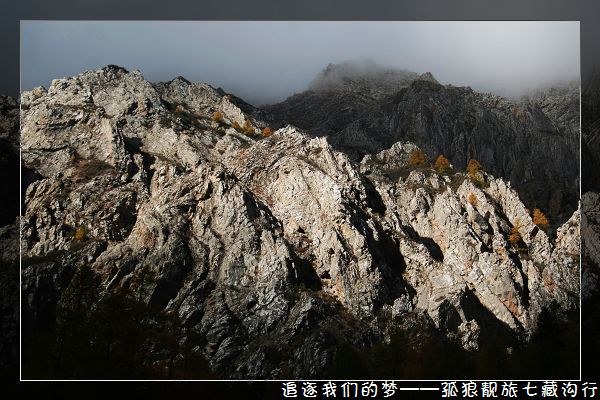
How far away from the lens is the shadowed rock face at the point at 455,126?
27.3 metres

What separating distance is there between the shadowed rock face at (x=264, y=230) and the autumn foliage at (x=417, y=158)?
329 millimetres

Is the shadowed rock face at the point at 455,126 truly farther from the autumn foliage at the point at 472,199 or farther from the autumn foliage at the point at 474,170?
the autumn foliage at the point at 472,199

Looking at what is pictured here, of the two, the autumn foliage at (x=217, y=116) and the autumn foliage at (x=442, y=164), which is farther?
the autumn foliage at (x=217, y=116)

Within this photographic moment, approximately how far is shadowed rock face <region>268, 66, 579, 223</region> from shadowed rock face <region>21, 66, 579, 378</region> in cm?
26

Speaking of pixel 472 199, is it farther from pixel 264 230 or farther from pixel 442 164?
pixel 264 230

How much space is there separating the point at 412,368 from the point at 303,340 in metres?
4.01

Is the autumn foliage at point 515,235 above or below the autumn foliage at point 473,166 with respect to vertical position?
below

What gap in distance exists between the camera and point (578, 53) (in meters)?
22.0

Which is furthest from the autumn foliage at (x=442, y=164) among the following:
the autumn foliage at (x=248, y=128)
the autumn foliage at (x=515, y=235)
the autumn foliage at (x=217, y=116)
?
the autumn foliage at (x=217, y=116)

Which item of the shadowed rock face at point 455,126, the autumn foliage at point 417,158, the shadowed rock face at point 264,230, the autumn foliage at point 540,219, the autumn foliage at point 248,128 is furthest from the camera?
the autumn foliage at point 248,128

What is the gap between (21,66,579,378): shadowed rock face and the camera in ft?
79.9

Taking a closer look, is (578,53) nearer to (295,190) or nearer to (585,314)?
(585,314)

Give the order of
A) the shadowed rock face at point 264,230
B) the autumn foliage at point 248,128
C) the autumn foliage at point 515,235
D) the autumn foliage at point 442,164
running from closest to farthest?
the shadowed rock face at point 264,230 < the autumn foliage at point 515,235 < the autumn foliage at point 442,164 < the autumn foliage at point 248,128

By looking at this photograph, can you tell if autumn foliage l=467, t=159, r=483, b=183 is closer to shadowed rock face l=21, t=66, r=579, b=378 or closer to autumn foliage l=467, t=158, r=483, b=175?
autumn foliage l=467, t=158, r=483, b=175
